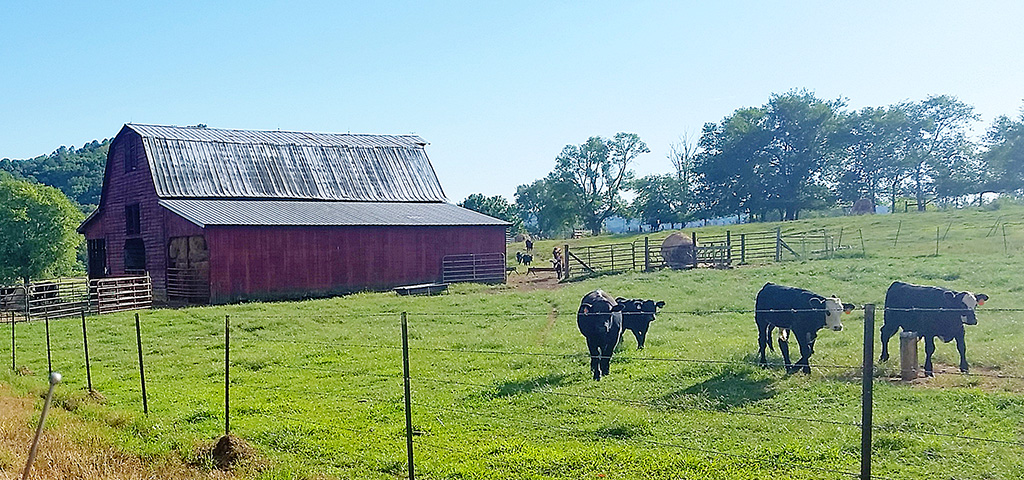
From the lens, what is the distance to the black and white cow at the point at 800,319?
36.5ft

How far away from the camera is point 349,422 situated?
9.12m

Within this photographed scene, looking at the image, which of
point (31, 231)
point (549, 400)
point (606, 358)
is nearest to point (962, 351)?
point (606, 358)

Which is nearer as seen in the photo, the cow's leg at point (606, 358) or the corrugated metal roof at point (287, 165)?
the cow's leg at point (606, 358)

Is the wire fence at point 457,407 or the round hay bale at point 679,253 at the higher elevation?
the round hay bale at point 679,253

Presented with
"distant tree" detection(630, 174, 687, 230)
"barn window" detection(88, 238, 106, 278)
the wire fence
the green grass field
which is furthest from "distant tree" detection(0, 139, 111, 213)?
the wire fence

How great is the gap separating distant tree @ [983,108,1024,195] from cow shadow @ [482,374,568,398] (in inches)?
2370

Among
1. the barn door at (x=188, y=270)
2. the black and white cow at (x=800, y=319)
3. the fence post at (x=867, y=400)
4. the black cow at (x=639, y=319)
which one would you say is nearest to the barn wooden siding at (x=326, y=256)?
the barn door at (x=188, y=270)

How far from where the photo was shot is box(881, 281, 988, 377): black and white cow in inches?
437

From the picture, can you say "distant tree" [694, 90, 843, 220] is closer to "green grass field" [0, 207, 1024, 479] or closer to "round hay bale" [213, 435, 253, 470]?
"green grass field" [0, 207, 1024, 479]

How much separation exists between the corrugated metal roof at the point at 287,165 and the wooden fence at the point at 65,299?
621 centimetres

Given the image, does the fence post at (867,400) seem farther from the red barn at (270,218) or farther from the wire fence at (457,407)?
the red barn at (270,218)

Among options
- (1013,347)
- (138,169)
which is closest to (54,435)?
(1013,347)

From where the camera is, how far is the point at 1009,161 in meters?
58.8

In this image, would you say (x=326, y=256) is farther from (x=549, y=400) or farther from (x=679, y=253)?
(x=549, y=400)
